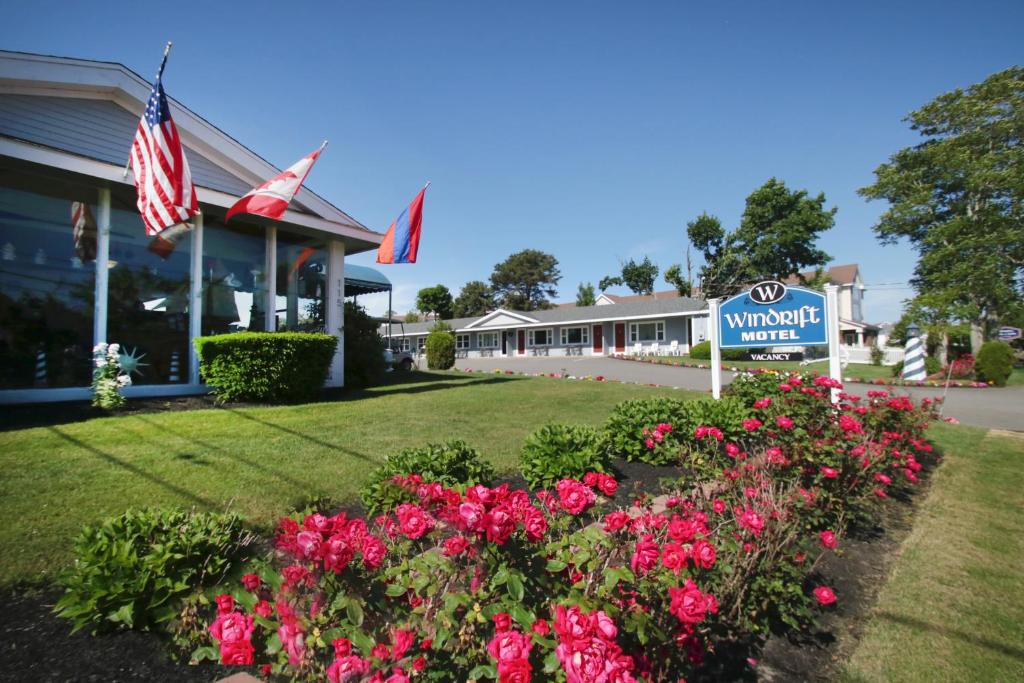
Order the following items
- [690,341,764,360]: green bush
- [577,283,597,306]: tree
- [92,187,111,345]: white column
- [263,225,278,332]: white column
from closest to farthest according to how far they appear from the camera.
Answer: [92,187,111,345]: white column → [263,225,278,332]: white column → [690,341,764,360]: green bush → [577,283,597,306]: tree

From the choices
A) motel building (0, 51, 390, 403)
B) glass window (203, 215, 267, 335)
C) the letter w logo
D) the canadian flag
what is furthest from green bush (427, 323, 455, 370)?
the letter w logo

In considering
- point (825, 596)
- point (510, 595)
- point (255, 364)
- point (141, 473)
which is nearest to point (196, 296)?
point (255, 364)

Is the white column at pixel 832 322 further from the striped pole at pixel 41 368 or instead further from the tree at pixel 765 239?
the tree at pixel 765 239

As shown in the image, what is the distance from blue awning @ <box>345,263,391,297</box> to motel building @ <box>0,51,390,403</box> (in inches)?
189

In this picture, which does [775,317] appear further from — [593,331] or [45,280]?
[593,331]

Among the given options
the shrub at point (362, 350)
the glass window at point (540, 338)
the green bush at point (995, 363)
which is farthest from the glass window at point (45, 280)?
the glass window at point (540, 338)

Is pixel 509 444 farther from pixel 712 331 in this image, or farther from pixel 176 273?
pixel 176 273

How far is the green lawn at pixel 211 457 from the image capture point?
3049 millimetres

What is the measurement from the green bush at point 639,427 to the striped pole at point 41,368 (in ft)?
27.4

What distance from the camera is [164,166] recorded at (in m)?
6.64

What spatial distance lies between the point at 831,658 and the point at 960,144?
3287 centimetres

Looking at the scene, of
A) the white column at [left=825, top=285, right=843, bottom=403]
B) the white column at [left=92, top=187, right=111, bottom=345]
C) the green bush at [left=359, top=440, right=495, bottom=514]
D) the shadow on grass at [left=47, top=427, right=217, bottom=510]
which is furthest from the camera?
the white column at [left=92, top=187, right=111, bottom=345]

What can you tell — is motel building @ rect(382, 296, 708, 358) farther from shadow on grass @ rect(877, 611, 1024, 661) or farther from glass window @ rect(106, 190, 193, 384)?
shadow on grass @ rect(877, 611, 1024, 661)

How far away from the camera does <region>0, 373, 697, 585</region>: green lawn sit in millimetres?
3049
